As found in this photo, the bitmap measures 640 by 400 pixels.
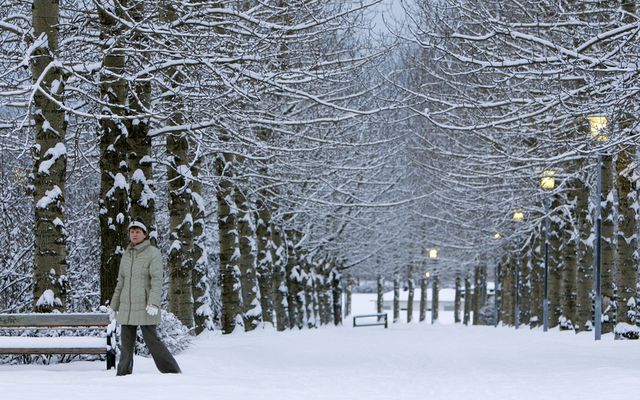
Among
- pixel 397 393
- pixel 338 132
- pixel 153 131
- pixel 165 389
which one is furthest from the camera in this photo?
pixel 338 132

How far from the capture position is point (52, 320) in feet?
41.9

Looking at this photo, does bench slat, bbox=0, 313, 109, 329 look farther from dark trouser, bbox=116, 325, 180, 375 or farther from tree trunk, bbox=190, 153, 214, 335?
tree trunk, bbox=190, 153, 214, 335

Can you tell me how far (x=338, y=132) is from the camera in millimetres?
31203

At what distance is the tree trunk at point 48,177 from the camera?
14.1m

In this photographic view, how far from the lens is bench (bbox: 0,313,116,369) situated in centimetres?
1260

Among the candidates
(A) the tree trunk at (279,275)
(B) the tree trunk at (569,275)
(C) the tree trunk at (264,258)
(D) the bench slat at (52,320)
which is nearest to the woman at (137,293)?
(D) the bench slat at (52,320)

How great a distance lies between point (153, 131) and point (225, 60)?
3.08 meters

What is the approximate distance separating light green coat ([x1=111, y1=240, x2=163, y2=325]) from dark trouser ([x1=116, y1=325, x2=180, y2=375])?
0.12m

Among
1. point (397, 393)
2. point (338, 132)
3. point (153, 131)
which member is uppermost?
point (338, 132)

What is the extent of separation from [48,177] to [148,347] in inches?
131

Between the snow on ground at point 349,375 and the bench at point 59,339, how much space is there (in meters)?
0.27

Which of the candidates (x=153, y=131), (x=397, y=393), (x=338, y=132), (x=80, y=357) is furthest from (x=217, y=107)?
(x=338, y=132)

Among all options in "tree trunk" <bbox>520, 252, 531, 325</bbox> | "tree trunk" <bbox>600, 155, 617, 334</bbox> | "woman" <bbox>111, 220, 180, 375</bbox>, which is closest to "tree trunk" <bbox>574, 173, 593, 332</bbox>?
"tree trunk" <bbox>600, 155, 617, 334</bbox>

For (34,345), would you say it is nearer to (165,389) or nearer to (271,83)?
(165,389)
